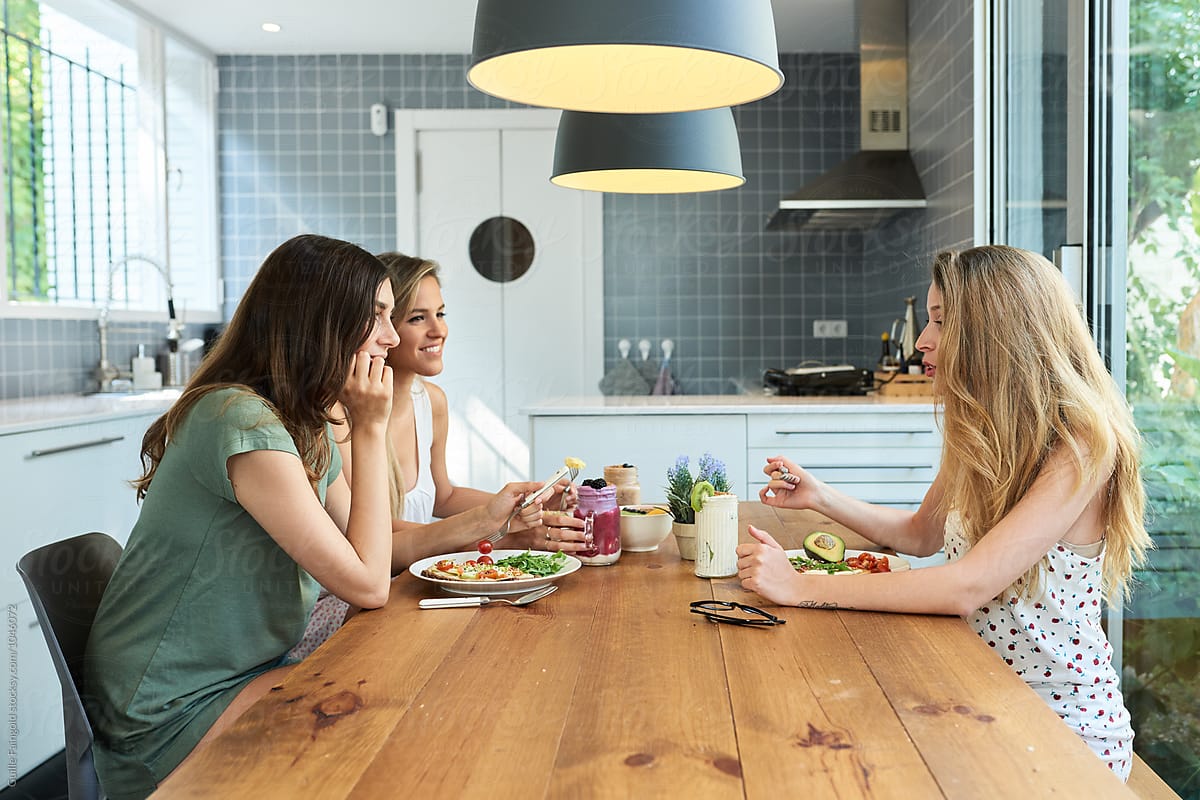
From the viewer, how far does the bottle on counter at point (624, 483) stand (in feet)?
5.55

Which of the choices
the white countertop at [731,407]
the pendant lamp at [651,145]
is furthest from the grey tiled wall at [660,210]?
the pendant lamp at [651,145]

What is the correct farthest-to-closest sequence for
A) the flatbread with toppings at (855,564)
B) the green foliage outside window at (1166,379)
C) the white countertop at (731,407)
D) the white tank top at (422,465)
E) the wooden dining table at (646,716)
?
the white countertop at (731,407) < the white tank top at (422,465) < the green foliage outside window at (1166,379) < the flatbread with toppings at (855,564) < the wooden dining table at (646,716)

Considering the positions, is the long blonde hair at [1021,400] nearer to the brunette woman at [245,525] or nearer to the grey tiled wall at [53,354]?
the brunette woman at [245,525]

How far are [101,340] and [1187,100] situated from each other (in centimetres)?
325

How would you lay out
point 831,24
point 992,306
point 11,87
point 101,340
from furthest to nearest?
point 831,24
point 101,340
point 11,87
point 992,306

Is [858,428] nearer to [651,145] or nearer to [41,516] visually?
[651,145]

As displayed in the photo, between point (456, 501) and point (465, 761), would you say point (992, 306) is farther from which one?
point (456, 501)

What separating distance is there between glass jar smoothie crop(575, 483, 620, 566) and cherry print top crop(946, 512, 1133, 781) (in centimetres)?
53

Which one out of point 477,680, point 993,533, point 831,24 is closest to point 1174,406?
point 993,533

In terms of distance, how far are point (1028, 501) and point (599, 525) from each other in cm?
59

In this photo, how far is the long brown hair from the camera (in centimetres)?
137

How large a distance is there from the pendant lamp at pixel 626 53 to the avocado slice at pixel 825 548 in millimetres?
623

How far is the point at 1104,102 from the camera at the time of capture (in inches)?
89.5

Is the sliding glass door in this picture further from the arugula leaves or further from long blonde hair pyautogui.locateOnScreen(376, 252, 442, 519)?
long blonde hair pyautogui.locateOnScreen(376, 252, 442, 519)
